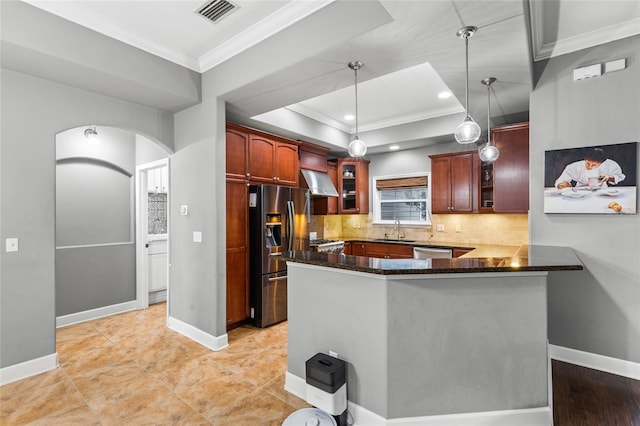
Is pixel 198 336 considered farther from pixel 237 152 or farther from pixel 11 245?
pixel 237 152

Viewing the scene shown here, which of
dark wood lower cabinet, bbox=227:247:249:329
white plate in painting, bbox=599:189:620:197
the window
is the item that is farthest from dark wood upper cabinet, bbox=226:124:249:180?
white plate in painting, bbox=599:189:620:197

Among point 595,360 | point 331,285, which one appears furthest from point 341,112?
point 595,360

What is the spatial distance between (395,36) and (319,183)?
3.22m

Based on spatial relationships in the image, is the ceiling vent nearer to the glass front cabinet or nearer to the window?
the glass front cabinet

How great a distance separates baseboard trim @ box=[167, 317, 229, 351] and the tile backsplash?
7.61ft

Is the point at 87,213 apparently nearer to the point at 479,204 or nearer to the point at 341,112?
the point at 341,112

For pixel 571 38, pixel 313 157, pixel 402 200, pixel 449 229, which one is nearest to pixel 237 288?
pixel 313 157

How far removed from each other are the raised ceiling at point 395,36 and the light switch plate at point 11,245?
191 cm

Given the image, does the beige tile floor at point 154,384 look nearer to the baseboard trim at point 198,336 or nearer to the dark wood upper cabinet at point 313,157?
the baseboard trim at point 198,336

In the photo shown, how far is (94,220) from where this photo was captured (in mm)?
4414

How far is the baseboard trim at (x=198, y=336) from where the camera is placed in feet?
11.1

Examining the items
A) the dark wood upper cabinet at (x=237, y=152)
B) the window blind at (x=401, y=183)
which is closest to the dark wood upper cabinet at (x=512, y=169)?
the window blind at (x=401, y=183)

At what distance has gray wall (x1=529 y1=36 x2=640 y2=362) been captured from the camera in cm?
267

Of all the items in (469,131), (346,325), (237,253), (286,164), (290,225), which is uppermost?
(286,164)
